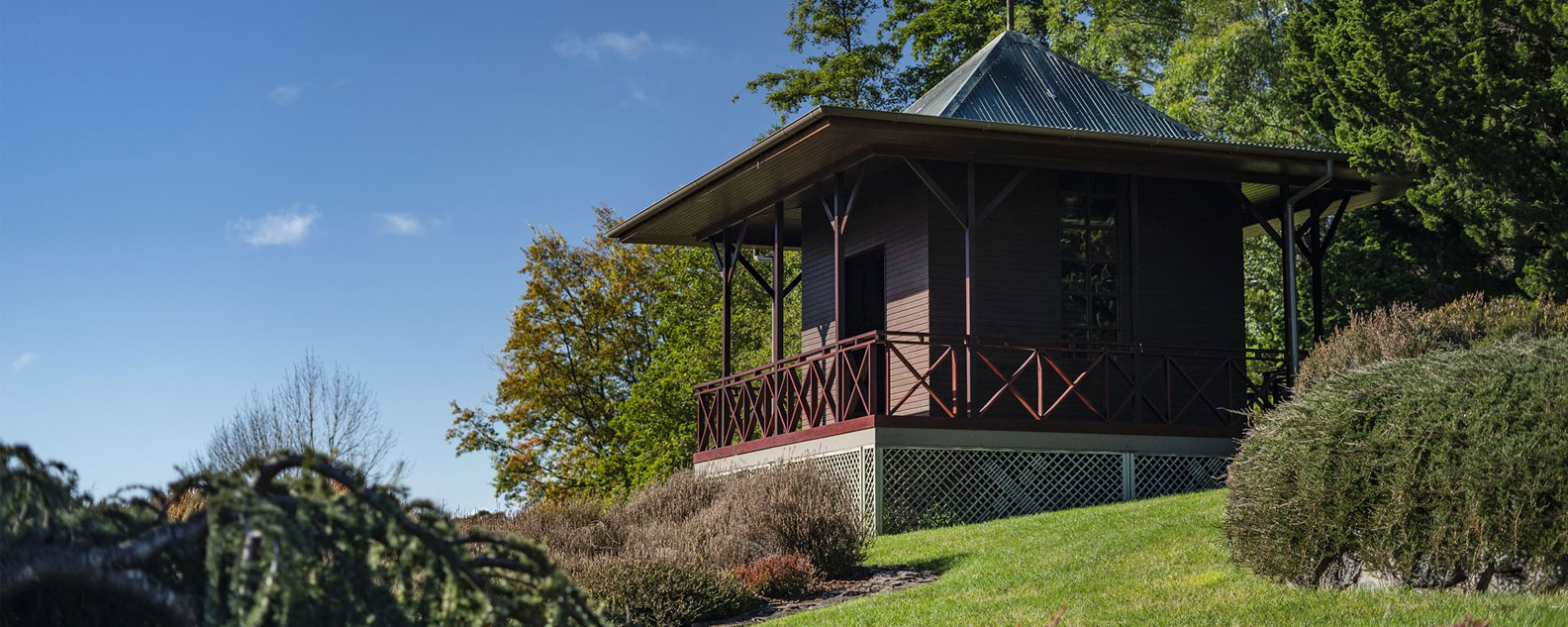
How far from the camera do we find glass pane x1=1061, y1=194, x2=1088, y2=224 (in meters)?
18.4

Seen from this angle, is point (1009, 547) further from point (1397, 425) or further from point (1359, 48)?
point (1359, 48)

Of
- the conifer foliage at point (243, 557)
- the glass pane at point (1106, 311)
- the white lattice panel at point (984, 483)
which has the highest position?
the glass pane at point (1106, 311)

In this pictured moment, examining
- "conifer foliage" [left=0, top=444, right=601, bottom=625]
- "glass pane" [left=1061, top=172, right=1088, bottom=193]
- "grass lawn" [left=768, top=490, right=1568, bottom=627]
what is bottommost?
"grass lawn" [left=768, top=490, right=1568, bottom=627]

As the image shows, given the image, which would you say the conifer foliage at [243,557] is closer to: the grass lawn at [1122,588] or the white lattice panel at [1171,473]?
the grass lawn at [1122,588]

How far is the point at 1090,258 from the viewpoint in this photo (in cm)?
1834

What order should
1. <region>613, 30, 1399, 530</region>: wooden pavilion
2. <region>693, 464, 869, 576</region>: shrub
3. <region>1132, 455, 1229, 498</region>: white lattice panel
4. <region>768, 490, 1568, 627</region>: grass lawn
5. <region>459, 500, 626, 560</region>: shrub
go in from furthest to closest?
<region>1132, 455, 1229, 498</region>: white lattice panel, <region>613, 30, 1399, 530</region>: wooden pavilion, <region>459, 500, 626, 560</region>: shrub, <region>693, 464, 869, 576</region>: shrub, <region>768, 490, 1568, 627</region>: grass lawn

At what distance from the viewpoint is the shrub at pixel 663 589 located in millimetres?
10641

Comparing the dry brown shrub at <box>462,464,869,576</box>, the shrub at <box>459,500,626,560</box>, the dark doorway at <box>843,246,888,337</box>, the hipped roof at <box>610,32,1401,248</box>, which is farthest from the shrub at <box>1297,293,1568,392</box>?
the dark doorway at <box>843,246,888,337</box>

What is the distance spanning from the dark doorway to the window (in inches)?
119

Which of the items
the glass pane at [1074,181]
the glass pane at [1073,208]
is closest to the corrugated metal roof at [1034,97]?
the glass pane at [1074,181]

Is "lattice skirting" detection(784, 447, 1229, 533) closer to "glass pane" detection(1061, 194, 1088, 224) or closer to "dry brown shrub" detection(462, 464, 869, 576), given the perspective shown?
"dry brown shrub" detection(462, 464, 869, 576)

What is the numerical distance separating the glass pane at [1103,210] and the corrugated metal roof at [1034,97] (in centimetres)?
94

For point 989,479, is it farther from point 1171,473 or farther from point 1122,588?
point 1122,588

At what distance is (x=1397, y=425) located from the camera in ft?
26.8
